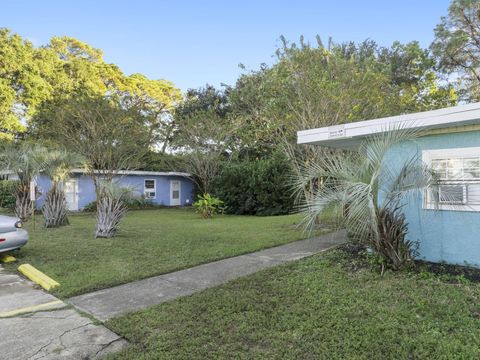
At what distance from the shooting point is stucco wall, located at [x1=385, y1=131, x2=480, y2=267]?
5.42 meters

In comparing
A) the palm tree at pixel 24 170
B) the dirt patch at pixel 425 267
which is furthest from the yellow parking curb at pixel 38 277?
the palm tree at pixel 24 170

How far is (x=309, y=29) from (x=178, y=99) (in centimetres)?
2138

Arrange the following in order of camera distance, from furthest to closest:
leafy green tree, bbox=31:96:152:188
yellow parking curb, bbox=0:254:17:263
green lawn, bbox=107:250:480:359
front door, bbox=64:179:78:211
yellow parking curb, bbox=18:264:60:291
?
front door, bbox=64:179:78:211
leafy green tree, bbox=31:96:152:188
yellow parking curb, bbox=0:254:17:263
yellow parking curb, bbox=18:264:60:291
green lawn, bbox=107:250:480:359

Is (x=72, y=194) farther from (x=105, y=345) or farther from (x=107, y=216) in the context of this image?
(x=105, y=345)

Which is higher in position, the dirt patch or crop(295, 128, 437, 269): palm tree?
crop(295, 128, 437, 269): palm tree

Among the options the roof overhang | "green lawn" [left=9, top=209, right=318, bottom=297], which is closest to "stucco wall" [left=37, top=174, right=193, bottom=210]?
"green lawn" [left=9, top=209, right=318, bottom=297]

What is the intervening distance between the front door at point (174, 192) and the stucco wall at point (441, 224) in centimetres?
1891

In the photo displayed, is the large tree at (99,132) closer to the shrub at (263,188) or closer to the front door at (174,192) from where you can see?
the shrub at (263,188)

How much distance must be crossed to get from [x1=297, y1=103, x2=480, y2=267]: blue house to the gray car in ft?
22.2

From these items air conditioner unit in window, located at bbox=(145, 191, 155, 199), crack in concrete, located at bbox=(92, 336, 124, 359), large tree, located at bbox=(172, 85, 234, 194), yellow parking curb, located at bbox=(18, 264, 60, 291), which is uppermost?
large tree, located at bbox=(172, 85, 234, 194)

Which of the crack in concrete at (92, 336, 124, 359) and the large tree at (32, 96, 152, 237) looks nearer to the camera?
the crack in concrete at (92, 336, 124, 359)

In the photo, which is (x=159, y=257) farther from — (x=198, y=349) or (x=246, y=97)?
(x=246, y=97)

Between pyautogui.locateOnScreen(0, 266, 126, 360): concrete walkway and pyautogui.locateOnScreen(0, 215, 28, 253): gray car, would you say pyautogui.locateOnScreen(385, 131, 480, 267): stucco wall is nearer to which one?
pyautogui.locateOnScreen(0, 266, 126, 360): concrete walkway

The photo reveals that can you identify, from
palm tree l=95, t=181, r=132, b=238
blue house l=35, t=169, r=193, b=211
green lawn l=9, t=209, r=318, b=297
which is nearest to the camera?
green lawn l=9, t=209, r=318, b=297
